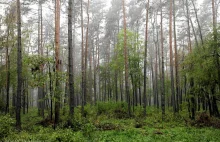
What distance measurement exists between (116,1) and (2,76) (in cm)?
1886

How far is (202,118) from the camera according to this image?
1401 centimetres

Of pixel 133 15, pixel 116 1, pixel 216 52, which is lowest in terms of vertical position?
pixel 216 52

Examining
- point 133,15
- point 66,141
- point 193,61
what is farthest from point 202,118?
point 133,15

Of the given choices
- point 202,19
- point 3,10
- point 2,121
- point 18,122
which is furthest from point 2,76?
point 202,19

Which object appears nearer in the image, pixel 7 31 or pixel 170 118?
pixel 170 118

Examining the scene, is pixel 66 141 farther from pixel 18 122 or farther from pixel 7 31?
pixel 7 31

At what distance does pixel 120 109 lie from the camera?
19.7m

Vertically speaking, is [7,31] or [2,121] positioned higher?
[7,31]

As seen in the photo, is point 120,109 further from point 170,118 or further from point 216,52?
point 216,52

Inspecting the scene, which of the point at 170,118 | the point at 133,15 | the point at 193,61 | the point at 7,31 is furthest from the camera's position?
the point at 133,15

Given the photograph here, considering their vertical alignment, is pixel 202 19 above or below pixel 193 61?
above

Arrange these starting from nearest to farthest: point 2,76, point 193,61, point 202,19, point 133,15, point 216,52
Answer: point 216,52
point 193,61
point 2,76
point 202,19
point 133,15

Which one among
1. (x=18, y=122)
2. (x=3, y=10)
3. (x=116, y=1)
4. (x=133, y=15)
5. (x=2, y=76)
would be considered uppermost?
(x=116, y=1)

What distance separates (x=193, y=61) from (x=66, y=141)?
1140 centimetres
